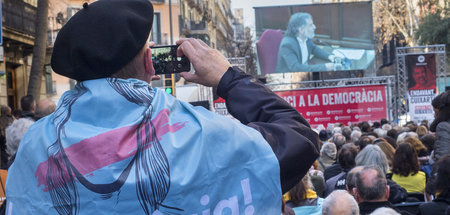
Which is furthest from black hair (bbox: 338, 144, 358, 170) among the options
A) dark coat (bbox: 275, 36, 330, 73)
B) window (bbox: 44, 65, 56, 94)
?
dark coat (bbox: 275, 36, 330, 73)

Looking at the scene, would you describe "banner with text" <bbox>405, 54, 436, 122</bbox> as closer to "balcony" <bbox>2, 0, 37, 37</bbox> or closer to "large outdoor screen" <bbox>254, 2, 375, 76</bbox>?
"large outdoor screen" <bbox>254, 2, 375, 76</bbox>

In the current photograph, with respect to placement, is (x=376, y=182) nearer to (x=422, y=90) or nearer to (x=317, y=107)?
(x=422, y=90)

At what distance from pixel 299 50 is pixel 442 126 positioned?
23509 mm

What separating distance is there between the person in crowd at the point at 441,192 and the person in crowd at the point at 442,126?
901 mm

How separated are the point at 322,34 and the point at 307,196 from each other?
25847 millimetres

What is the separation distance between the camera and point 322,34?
3103cm

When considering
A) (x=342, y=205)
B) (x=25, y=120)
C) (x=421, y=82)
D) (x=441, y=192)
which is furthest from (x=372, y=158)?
(x=421, y=82)

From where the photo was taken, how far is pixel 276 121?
1.72m

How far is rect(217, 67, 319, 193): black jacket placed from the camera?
5.45ft

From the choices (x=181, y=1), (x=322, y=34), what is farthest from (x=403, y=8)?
(x=181, y=1)

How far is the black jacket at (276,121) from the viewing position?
1.66 m

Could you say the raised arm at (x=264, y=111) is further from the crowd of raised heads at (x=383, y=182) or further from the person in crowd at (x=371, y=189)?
the person in crowd at (x=371, y=189)

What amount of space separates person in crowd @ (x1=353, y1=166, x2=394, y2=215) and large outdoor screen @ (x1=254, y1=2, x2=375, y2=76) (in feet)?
82.0

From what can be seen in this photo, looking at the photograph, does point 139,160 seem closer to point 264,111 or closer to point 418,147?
point 264,111
